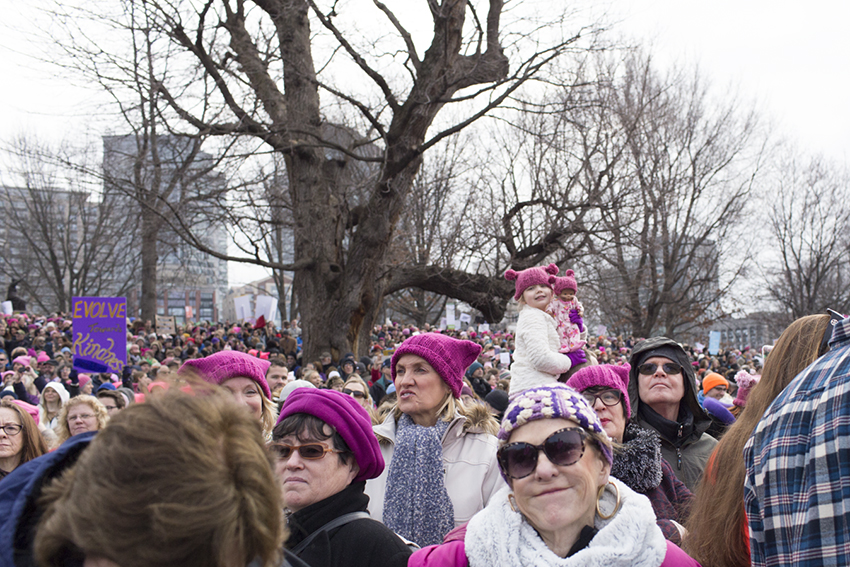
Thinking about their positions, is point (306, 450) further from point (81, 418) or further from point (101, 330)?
point (101, 330)

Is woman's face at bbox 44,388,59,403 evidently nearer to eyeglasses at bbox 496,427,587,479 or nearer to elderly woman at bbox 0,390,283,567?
eyeglasses at bbox 496,427,587,479

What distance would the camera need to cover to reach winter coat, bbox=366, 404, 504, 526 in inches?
119

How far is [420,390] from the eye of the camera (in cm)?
331

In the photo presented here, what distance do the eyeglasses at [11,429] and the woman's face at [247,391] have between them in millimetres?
1535

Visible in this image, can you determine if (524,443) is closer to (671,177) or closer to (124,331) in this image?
(124,331)

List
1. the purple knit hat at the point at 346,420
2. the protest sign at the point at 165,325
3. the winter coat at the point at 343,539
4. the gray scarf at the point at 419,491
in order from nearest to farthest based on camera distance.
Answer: the winter coat at the point at 343,539 < the purple knit hat at the point at 346,420 < the gray scarf at the point at 419,491 < the protest sign at the point at 165,325

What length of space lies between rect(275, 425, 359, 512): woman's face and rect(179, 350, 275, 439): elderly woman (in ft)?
3.19

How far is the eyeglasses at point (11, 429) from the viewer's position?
391 centimetres

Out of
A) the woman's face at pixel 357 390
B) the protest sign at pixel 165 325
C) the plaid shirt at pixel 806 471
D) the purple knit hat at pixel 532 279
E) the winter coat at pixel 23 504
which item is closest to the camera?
the winter coat at pixel 23 504

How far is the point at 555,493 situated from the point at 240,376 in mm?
2060

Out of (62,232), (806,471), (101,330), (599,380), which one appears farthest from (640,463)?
(62,232)

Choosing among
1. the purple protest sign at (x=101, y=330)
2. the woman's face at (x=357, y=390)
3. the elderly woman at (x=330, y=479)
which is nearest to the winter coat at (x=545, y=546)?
the elderly woman at (x=330, y=479)

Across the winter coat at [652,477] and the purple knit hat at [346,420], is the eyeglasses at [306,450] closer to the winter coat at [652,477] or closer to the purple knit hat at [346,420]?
the purple knit hat at [346,420]

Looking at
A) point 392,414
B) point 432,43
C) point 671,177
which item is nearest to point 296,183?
point 432,43
